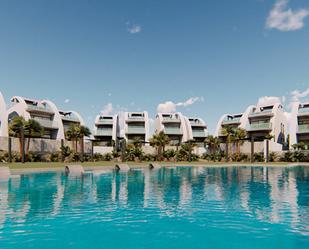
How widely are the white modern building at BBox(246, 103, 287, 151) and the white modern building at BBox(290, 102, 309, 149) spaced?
10.6 ft

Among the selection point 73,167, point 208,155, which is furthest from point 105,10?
point 208,155

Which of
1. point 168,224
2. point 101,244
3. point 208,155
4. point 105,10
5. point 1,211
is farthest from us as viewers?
point 208,155

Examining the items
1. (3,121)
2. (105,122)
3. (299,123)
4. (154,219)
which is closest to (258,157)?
(299,123)

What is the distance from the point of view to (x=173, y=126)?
67.4 metres

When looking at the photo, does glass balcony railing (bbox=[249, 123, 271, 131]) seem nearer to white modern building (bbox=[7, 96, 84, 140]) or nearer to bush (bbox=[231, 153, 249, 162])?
bush (bbox=[231, 153, 249, 162])

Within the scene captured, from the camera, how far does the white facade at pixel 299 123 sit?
51688mm

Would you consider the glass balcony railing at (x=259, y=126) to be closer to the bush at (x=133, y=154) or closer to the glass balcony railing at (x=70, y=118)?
the bush at (x=133, y=154)

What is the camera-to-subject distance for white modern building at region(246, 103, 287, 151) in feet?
182

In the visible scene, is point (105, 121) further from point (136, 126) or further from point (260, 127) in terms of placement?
point (260, 127)

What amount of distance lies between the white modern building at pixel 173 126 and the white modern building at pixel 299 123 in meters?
23.2

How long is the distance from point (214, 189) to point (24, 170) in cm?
1811

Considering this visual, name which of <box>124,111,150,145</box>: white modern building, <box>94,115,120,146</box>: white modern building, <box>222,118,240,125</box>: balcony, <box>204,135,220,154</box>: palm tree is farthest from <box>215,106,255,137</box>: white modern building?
<box>94,115,120,146</box>: white modern building

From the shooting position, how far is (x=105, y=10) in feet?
79.2

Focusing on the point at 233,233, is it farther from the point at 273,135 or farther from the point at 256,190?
the point at 273,135
